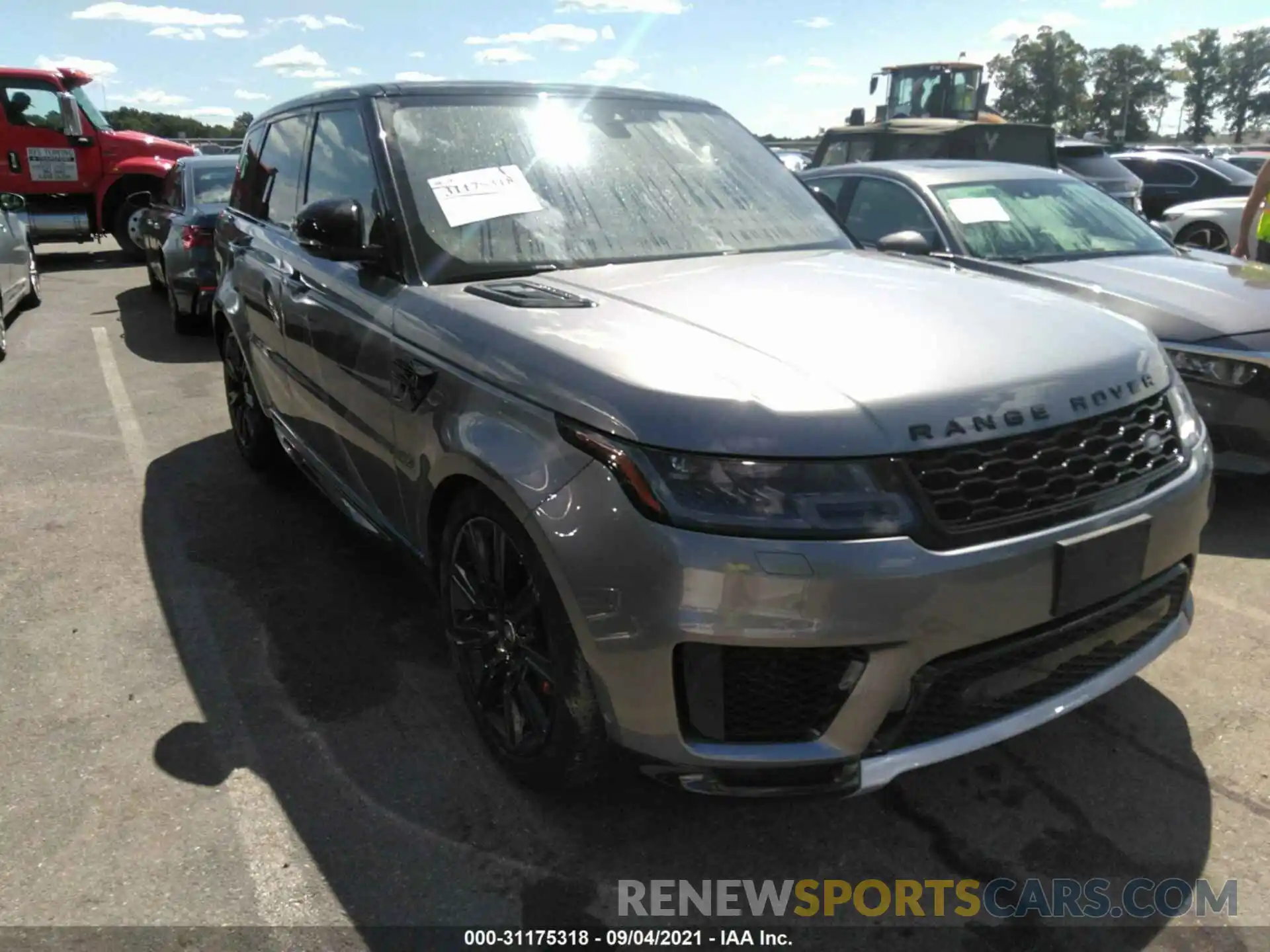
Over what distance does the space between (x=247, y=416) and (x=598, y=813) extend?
3401 mm

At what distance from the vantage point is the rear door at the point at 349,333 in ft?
9.97

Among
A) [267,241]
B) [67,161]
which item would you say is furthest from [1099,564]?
[67,161]

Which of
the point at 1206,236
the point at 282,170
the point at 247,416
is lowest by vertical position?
the point at 247,416

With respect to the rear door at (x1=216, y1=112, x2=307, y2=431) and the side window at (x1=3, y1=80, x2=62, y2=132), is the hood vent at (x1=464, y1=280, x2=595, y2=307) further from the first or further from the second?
the side window at (x1=3, y1=80, x2=62, y2=132)

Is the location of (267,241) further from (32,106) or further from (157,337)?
(32,106)

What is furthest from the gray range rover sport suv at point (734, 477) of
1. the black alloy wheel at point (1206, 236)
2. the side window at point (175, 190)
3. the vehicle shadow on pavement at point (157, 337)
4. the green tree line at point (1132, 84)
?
the green tree line at point (1132, 84)

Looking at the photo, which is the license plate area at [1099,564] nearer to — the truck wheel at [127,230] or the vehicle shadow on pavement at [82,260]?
the truck wheel at [127,230]

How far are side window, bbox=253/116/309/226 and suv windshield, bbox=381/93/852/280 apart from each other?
972 mm

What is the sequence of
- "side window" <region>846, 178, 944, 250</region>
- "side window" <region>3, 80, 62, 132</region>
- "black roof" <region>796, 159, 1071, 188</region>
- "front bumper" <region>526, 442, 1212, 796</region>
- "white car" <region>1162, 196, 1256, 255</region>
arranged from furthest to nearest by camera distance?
1. "side window" <region>3, 80, 62, 132</region>
2. "white car" <region>1162, 196, 1256, 255</region>
3. "black roof" <region>796, 159, 1071, 188</region>
4. "side window" <region>846, 178, 944, 250</region>
5. "front bumper" <region>526, 442, 1212, 796</region>

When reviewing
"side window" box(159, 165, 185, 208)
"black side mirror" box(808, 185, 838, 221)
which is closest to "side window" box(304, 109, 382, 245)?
"black side mirror" box(808, 185, 838, 221)

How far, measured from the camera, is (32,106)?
1449 cm

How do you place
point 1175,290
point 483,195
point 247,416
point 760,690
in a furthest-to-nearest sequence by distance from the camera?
1. point 247,416
2. point 1175,290
3. point 483,195
4. point 760,690

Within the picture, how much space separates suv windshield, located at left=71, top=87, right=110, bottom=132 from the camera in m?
14.8

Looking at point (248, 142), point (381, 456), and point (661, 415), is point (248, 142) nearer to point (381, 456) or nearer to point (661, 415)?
point (381, 456)
